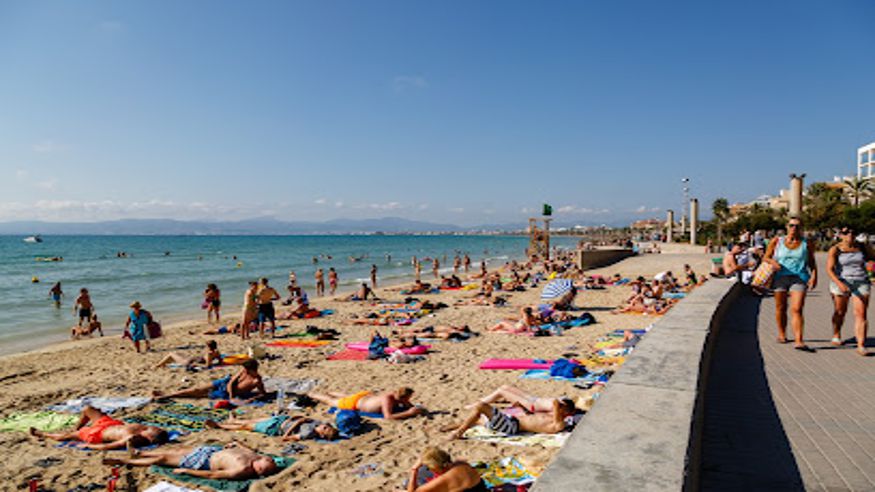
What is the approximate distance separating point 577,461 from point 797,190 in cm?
2338

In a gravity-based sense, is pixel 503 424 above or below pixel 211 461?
above

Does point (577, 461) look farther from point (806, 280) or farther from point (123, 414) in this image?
point (123, 414)

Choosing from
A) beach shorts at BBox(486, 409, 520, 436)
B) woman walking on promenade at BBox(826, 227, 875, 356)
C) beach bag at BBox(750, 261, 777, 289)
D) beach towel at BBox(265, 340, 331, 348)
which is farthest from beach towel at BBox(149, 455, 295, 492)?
beach towel at BBox(265, 340, 331, 348)

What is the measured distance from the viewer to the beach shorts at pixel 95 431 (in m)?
5.47

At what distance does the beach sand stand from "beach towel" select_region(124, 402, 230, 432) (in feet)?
1.10

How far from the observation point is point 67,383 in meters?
8.45

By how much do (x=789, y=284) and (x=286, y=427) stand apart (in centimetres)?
569

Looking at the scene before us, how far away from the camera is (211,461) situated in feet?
15.3

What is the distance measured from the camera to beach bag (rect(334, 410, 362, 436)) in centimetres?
549

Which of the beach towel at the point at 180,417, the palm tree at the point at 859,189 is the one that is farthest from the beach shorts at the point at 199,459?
the palm tree at the point at 859,189

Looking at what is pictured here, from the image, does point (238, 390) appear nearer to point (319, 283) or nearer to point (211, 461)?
point (211, 461)

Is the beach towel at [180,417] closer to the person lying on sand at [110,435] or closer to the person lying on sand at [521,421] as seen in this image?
the person lying on sand at [110,435]

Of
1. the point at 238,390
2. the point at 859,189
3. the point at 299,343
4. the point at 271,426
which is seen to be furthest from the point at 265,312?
the point at 859,189

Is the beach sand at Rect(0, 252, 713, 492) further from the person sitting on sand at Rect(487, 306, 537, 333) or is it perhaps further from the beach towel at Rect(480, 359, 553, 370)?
the person sitting on sand at Rect(487, 306, 537, 333)
